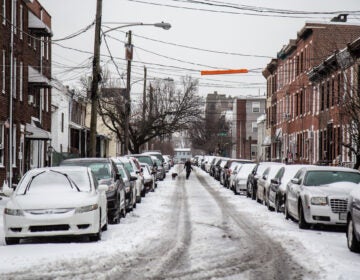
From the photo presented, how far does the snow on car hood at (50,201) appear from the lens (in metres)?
13.1

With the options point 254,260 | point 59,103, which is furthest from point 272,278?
point 59,103

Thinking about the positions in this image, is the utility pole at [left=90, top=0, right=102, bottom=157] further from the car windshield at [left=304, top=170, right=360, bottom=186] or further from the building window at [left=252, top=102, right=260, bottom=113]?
the building window at [left=252, top=102, right=260, bottom=113]

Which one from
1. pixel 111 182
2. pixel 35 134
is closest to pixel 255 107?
pixel 35 134

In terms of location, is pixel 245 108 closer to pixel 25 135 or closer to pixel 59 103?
pixel 59 103

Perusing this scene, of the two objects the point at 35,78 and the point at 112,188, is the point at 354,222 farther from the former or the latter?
the point at 35,78

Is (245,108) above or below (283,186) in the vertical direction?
above

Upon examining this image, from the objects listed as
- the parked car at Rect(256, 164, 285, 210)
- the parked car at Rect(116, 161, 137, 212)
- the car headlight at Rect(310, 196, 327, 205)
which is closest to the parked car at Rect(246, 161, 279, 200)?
the parked car at Rect(256, 164, 285, 210)

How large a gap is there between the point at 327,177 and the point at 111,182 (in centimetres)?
536

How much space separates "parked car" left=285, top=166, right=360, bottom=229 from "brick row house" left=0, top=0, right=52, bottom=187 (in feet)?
51.1

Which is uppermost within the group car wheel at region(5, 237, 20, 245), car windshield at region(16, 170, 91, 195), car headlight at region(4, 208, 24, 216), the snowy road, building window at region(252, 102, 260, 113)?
building window at region(252, 102, 260, 113)

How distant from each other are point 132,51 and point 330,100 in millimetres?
12576

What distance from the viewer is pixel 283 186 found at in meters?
21.6

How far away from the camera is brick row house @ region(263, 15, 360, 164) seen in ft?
136

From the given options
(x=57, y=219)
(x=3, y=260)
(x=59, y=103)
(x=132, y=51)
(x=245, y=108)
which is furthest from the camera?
(x=245, y=108)
